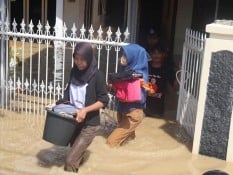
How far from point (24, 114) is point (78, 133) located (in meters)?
2.32

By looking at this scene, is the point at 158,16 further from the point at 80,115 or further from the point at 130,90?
the point at 80,115

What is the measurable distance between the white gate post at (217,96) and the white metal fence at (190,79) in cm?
29

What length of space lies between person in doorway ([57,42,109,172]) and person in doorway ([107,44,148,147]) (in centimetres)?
73

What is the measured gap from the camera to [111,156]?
5945mm

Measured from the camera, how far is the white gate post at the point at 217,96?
574cm

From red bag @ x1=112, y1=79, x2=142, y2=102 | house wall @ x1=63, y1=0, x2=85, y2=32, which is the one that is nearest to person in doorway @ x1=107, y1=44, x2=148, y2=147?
red bag @ x1=112, y1=79, x2=142, y2=102

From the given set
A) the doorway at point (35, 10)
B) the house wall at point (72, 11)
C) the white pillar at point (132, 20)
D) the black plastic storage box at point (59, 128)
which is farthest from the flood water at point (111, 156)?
the doorway at point (35, 10)

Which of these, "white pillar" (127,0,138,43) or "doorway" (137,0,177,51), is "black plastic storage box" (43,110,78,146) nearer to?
"white pillar" (127,0,138,43)

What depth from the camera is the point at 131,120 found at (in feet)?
20.0

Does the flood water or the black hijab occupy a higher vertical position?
the black hijab

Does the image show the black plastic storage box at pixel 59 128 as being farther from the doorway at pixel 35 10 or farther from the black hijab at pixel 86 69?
the doorway at pixel 35 10

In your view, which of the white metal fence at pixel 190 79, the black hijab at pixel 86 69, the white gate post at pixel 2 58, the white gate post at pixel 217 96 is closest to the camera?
the black hijab at pixel 86 69

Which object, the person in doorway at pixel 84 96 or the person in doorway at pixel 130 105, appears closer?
the person in doorway at pixel 84 96

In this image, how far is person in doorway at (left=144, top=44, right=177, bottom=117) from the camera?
7.29 meters
